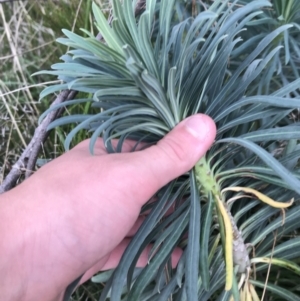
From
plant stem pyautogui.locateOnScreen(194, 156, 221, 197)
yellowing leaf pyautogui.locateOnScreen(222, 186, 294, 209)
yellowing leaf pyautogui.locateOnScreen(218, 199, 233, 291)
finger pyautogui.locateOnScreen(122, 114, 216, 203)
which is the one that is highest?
finger pyautogui.locateOnScreen(122, 114, 216, 203)

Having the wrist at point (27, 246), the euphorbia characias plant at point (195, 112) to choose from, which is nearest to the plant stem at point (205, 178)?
the euphorbia characias plant at point (195, 112)

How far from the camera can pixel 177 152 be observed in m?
0.75

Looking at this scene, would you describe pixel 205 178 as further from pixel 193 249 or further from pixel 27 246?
pixel 27 246

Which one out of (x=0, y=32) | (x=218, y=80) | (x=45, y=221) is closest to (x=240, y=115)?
(x=218, y=80)

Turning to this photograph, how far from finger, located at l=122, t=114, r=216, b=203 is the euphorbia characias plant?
34 mm

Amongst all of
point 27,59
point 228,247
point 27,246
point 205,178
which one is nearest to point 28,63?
point 27,59

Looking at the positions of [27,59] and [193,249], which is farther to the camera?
[27,59]

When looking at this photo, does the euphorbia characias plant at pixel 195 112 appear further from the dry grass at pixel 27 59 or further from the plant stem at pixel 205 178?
the dry grass at pixel 27 59

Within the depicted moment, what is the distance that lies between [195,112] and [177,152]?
10 cm

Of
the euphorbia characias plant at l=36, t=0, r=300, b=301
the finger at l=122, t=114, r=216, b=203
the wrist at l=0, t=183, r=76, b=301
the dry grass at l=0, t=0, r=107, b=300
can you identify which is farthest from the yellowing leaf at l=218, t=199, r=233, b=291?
the dry grass at l=0, t=0, r=107, b=300

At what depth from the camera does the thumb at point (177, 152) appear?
2.44 feet

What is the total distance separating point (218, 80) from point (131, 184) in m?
0.27

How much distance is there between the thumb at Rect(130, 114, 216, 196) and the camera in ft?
2.44

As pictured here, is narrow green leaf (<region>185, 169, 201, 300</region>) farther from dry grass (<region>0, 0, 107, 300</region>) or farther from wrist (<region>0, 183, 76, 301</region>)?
dry grass (<region>0, 0, 107, 300</region>)
